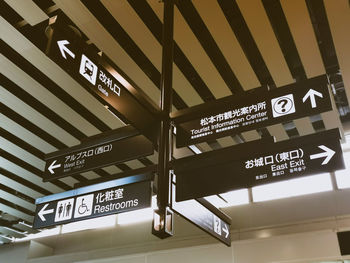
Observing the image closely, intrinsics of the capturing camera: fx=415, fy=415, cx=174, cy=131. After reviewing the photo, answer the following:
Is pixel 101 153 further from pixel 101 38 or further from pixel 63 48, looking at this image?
pixel 101 38

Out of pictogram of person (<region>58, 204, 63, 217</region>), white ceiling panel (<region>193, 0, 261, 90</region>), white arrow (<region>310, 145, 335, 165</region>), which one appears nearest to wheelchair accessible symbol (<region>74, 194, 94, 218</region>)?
pictogram of person (<region>58, 204, 63, 217</region>)

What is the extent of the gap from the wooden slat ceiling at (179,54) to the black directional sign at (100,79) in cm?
15

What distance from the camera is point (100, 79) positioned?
10.0 ft

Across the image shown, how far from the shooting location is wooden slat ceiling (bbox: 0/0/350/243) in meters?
4.34

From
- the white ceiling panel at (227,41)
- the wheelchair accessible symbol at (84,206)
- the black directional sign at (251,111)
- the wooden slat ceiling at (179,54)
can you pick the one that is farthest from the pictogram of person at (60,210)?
the white ceiling panel at (227,41)

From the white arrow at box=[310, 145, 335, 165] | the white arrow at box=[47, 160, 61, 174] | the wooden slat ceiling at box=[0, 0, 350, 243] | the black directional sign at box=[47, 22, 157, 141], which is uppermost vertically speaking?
the wooden slat ceiling at box=[0, 0, 350, 243]

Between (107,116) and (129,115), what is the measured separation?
2.67m

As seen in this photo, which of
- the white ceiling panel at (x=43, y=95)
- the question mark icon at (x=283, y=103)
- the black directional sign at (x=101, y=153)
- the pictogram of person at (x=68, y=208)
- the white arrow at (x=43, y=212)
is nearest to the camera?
the question mark icon at (x=283, y=103)

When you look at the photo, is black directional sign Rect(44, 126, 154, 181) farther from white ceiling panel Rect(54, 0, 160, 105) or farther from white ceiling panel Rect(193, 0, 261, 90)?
white ceiling panel Rect(193, 0, 261, 90)

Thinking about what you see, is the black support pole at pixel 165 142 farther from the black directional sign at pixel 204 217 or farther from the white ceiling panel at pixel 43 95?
the white ceiling panel at pixel 43 95

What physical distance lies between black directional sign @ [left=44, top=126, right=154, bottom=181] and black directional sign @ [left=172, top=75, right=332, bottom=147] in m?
0.38

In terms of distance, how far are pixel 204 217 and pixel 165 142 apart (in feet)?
2.74

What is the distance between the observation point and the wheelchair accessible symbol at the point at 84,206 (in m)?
3.74

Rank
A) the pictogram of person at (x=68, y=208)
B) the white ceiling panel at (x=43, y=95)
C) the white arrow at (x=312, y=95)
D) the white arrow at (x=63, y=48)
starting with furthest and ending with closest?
1. the white ceiling panel at (x=43, y=95)
2. the pictogram of person at (x=68, y=208)
3. the white arrow at (x=312, y=95)
4. the white arrow at (x=63, y=48)
